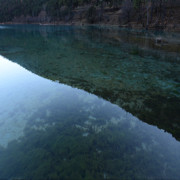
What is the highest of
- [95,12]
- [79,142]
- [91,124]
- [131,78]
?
[95,12]

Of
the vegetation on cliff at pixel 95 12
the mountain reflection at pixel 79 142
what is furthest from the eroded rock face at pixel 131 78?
the vegetation on cliff at pixel 95 12

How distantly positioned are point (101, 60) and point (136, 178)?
1756cm

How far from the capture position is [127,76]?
1547 centimetres

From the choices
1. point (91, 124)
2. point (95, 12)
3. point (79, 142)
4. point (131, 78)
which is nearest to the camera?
point (79, 142)

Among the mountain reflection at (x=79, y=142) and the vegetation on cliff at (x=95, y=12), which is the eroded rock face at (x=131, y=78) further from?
the vegetation on cliff at (x=95, y=12)

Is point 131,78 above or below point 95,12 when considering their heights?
below

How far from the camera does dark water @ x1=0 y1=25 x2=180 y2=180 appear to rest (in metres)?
6.35

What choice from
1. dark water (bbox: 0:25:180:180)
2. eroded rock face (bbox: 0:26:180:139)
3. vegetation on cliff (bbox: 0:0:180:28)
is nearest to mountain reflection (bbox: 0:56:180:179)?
dark water (bbox: 0:25:180:180)

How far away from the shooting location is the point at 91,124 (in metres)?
8.97

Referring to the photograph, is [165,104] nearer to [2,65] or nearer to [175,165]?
[175,165]

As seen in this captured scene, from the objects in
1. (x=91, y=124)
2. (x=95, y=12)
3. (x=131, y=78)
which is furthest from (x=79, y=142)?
(x=95, y=12)

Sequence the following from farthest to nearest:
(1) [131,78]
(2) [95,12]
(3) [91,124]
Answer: (2) [95,12], (1) [131,78], (3) [91,124]

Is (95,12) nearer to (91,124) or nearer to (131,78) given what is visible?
(131,78)

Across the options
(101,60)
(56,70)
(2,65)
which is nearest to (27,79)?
(56,70)
